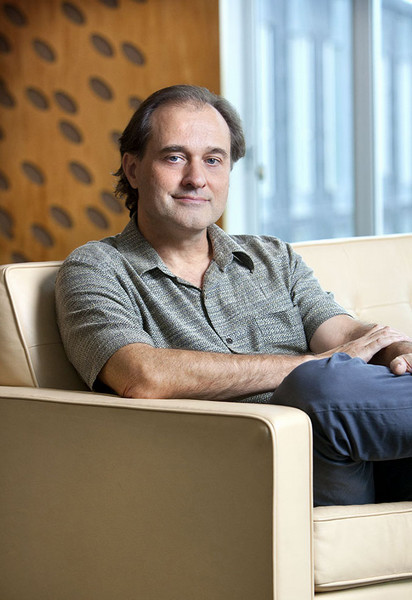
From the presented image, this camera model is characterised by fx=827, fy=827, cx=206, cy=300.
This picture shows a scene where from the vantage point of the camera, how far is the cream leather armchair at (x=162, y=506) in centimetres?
123

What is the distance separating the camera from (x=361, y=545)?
4.43 ft

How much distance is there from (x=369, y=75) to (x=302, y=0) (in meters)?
0.56

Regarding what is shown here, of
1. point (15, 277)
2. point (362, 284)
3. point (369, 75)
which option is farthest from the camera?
point (369, 75)

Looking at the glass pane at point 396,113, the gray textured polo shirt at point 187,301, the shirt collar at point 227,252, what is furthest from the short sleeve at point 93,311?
the glass pane at point 396,113

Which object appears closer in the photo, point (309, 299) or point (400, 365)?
point (400, 365)

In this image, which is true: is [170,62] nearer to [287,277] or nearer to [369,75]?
[369,75]

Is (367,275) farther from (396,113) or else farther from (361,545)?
(396,113)

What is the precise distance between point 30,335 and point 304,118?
3230 millimetres

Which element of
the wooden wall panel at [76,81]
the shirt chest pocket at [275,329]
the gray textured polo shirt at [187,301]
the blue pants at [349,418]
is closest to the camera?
the blue pants at [349,418]

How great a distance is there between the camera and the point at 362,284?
7.42ft

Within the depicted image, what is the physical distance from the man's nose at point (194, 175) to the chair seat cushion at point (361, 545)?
0.80 metres

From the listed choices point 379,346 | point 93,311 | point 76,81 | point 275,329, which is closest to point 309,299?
point 275,329

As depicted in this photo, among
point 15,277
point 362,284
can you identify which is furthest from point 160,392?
point 362,284

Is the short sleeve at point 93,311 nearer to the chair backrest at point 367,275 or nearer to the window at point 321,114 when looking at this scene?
the chair backrest at point 367,275
